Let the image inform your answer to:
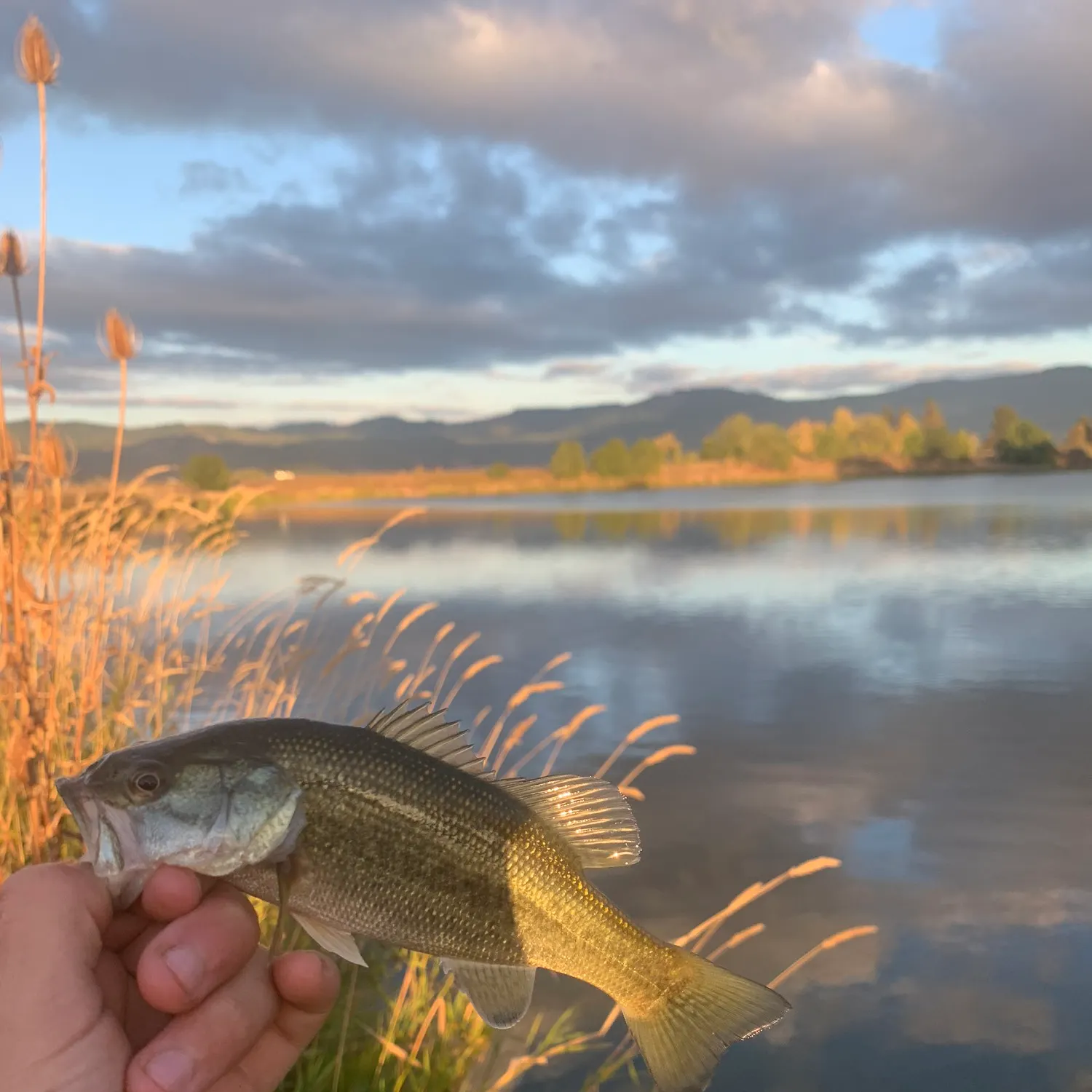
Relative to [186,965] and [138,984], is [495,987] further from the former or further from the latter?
[138,984]

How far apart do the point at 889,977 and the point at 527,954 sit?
6842 millimetres

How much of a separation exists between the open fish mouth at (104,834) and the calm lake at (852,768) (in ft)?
14.9

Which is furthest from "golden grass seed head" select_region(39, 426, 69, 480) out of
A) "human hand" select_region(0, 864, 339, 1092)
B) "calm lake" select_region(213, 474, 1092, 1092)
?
"human hand" select_region(0, 864, 339, 1092)

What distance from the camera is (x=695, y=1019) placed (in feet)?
6.73

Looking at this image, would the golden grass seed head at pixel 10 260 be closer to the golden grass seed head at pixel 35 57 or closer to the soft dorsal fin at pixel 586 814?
the golden grass seed head at pixel 35 57

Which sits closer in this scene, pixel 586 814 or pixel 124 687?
pixel 586 814

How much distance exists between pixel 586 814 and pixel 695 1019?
575mm

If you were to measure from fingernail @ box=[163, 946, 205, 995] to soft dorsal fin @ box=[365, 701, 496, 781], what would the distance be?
590 millimetres

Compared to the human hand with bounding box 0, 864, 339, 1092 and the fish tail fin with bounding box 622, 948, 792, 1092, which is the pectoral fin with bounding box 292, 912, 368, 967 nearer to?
the human hand with bounding box 0, 864, 339, 1092

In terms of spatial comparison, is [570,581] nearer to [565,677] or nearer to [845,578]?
[845,578]

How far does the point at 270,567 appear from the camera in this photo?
3106 cm

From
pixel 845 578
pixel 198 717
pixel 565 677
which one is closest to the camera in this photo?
pixel 198 717

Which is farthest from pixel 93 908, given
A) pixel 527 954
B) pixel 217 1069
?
pixel 527 954

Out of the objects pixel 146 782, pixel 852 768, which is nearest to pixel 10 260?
pixel 146 782
